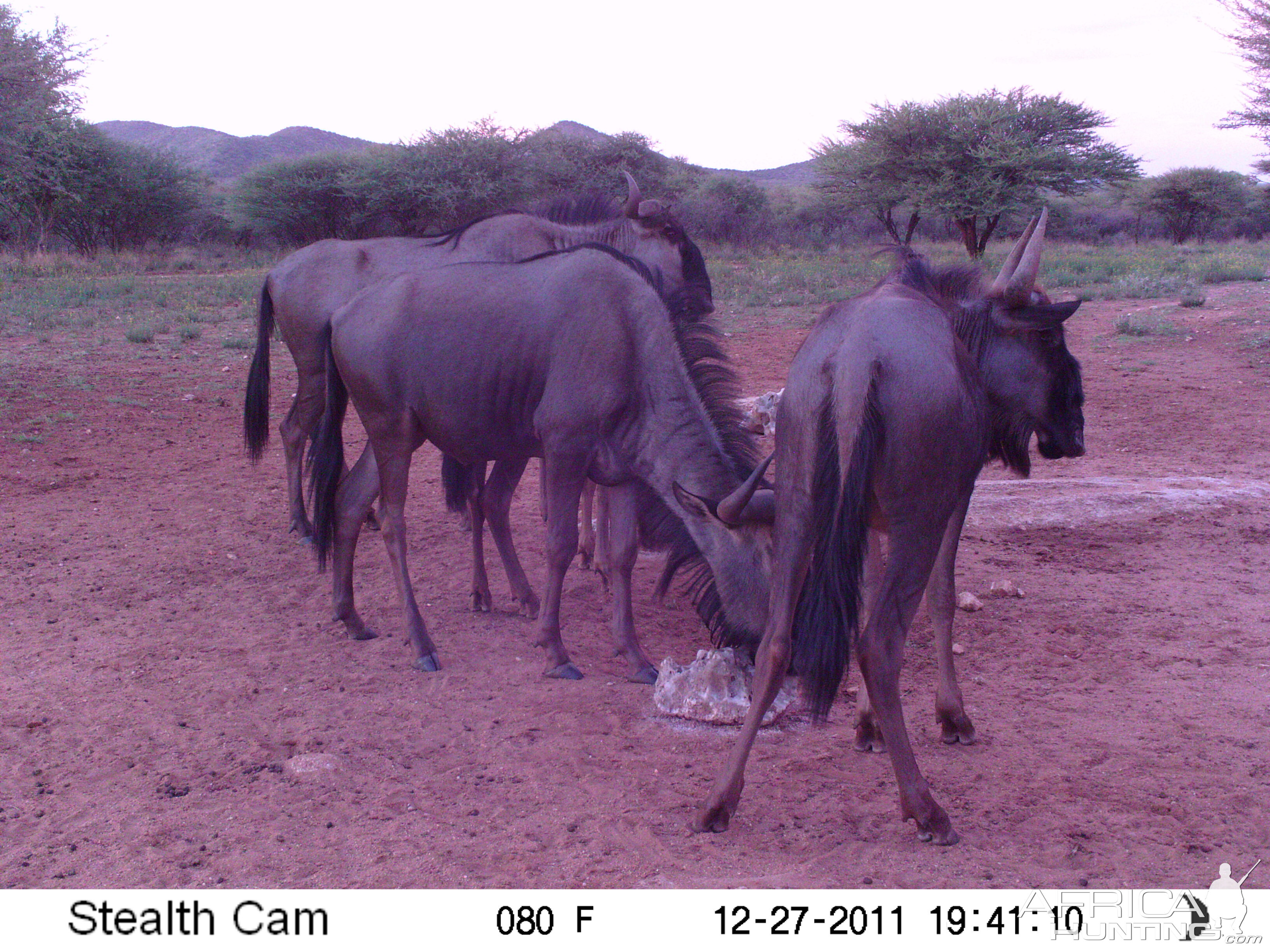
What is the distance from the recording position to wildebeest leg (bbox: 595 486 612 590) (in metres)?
5.43

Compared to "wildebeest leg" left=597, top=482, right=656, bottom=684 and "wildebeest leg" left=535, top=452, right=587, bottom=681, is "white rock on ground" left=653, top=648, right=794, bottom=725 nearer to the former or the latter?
"wildebeest leg" left=597, top=482, right=656, bottom=684

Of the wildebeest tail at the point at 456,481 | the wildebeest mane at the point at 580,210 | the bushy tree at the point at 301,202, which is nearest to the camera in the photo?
the wildebeest tail at the point at 456,481

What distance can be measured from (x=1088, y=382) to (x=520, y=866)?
9.84 meters

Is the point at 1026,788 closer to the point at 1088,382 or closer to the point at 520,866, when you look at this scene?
the point at 520,866

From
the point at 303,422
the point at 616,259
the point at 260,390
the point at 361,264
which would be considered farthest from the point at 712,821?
the point at 260,390

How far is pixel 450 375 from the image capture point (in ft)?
15.0

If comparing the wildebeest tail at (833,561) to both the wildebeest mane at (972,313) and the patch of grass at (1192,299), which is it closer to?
the wildebeest mane at (972,313)

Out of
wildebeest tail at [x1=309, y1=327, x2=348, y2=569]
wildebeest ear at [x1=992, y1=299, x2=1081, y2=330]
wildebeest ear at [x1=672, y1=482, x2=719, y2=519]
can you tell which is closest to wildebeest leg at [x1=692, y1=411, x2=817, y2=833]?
wildebeest ear at [x1=672, y1=482, x2=719, y2=519]

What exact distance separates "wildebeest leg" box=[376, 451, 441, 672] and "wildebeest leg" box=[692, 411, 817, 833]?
79.3 inches

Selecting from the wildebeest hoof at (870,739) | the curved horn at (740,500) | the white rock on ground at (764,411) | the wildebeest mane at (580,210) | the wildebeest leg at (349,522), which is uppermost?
the wildebeest mane at (580,210)

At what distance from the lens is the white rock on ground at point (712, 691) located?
3936 millimetres

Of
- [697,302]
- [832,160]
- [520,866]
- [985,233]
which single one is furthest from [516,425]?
[832,160]

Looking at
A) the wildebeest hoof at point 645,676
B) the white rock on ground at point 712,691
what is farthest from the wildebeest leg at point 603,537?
the white rock on ground at point 712,691

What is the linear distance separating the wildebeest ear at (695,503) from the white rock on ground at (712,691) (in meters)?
0.62
